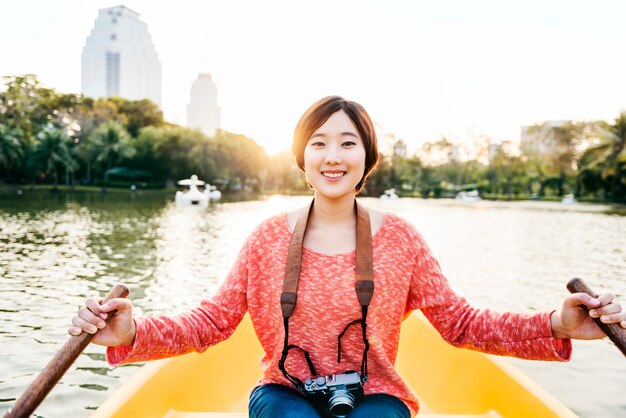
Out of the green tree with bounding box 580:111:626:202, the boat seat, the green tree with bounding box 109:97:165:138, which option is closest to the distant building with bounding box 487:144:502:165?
the green tree with bounding box 580:111:626:202

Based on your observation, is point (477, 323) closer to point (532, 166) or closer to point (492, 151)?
point (532, 166)

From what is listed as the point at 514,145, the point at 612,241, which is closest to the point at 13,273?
the point at 612,241

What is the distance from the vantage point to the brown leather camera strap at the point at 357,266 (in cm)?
146

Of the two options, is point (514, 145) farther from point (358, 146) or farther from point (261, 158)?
point (358, 146)

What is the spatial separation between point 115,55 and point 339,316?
439 ft

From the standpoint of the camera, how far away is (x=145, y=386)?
217 cm

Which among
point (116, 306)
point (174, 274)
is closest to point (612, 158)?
point (174, 274)

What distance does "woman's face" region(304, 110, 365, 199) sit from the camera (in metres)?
1.57

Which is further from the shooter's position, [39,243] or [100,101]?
[100,101]

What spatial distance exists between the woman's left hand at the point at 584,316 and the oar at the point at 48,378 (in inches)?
45.9

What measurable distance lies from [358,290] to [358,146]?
1.39ft

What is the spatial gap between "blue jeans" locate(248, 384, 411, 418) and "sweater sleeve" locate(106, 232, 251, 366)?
22 cm

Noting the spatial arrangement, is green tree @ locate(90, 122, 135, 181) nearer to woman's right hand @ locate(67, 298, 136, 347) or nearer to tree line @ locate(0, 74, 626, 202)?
tree line @ locate(0, 74, 626, 202)

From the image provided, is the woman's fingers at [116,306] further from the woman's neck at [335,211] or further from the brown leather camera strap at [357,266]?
the woman's neck at [335,211]
